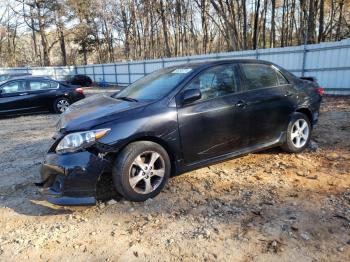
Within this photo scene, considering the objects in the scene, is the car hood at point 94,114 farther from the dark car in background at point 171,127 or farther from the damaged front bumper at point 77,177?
the damaged front bumper at point 77,177

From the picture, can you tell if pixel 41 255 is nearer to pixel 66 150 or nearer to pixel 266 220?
pixel 66 150

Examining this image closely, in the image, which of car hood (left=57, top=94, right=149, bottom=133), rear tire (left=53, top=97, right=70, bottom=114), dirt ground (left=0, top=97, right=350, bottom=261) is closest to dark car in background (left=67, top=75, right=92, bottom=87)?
rear tire (left=53, top=97, right=70, bottom=114)

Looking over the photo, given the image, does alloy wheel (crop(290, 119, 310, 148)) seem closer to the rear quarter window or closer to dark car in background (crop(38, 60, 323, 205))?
dark car in background (crop(38, 60, 323, 205))

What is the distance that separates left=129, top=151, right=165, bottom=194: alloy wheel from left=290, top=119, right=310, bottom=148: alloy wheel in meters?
2.38

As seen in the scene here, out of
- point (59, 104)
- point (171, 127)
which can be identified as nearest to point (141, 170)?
point (171, 127)

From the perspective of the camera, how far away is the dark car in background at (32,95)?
36.4ft

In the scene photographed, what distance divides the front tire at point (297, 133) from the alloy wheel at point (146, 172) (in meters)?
2.24

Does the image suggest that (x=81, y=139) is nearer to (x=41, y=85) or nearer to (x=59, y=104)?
(x=59, y=104)

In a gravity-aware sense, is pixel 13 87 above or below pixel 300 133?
above

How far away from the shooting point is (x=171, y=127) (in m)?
3.93

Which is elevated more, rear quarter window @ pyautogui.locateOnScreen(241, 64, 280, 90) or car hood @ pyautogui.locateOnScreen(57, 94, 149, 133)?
rear quarter window @ pyautogui.locateOnScreen(241, 64, 280, 90)

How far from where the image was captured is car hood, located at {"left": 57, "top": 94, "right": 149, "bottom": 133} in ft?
12.3

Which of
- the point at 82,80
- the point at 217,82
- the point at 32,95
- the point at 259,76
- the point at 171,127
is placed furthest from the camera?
the point at 82,80

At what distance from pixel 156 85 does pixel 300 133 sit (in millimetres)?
2436
